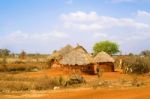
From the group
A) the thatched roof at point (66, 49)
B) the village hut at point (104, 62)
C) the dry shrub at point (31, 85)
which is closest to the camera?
the dry shrub at point (31, 85)

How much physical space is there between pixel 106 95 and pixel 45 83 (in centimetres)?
698

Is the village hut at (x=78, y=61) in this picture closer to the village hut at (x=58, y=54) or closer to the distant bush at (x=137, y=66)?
the village hut at (x=58, y=54)

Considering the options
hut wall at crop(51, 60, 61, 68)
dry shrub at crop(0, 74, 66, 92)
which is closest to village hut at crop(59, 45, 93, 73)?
hut wall at crop(51, 60, 61, 68)

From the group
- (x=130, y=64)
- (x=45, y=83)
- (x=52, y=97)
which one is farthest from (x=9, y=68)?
(x=52, y=97)

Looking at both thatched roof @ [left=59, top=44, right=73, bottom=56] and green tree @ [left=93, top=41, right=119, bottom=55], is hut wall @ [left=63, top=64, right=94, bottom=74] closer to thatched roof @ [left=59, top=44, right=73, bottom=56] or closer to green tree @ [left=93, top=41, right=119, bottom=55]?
thatched roof @ [left=59, top=44, right=73, bottom=56]

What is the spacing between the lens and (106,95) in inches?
715

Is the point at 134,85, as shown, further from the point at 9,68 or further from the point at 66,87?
the point at 9,68

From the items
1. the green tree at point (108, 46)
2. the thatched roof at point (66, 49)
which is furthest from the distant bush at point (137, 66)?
the green tree at point (108, 46)

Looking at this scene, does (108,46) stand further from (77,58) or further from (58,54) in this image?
(77,58)

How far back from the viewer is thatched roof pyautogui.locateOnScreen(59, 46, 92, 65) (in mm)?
33719

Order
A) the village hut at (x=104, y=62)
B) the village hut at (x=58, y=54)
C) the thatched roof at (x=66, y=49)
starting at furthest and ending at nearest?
1. the thatched roof at (x=66, y=49)
2. the village hut at (x=58, y=54)
3. the village hut at (x=104, y=62)

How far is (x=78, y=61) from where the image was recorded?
3375cm

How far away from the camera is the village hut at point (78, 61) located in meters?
33.7

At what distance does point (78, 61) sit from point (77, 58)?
0.46m
